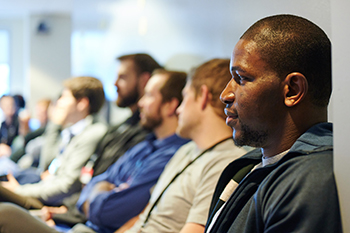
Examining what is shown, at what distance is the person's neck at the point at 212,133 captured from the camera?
1.52m

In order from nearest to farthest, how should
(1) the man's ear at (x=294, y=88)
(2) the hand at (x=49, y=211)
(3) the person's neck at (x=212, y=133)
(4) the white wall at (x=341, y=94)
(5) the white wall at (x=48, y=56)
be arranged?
(4) the white wall at (x=341, y=94) → (1) the man's ear at (x=294, y=88) → (3) the person's neck at (x=212, y=133) → (2) the hand at (x=49, y=211) → (5) the white wall at (x=48, y=56)

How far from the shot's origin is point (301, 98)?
0.87 meters

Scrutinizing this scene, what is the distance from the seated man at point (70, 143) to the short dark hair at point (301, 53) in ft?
6.44

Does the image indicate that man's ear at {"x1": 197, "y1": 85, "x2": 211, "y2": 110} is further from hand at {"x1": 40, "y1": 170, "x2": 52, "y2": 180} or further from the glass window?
the glass window

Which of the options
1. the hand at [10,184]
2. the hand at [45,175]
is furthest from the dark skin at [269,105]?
the hand at [45,175]

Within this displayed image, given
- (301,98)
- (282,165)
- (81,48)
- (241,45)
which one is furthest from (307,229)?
(81,48)

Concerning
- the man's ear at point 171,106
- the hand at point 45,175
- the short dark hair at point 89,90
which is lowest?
the hand at point 45,175

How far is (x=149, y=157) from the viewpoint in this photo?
2.08 meters

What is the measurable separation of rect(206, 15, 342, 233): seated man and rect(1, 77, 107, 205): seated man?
175 cm

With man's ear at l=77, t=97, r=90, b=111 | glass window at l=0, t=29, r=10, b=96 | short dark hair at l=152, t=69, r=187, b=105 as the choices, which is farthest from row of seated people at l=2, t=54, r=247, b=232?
glass window at l=0, t=29, r=10, b=96

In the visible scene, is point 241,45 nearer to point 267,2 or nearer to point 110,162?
point 267,2

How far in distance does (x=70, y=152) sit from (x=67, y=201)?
329 mm

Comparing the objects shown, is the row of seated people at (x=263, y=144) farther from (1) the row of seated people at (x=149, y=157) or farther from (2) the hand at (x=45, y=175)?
(2) the hand at (x=45, y=175)

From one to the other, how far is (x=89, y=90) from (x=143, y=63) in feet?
1.67
